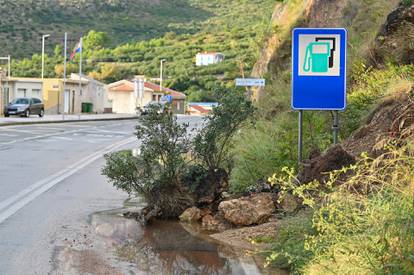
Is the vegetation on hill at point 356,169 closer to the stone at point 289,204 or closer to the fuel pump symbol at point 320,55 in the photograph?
the stone at point 289,204

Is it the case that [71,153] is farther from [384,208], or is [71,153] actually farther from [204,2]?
[204,2]

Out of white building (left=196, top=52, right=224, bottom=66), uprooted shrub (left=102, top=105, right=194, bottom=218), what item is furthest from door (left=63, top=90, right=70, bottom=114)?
uprooted shrub (left=102, top=105, right=194, bottom=218)

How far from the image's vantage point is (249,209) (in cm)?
984

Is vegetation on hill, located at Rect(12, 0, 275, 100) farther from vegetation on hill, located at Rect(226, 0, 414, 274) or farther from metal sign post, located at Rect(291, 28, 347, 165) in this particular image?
metal sign post, located at Rect(291, 28, 347, 165)

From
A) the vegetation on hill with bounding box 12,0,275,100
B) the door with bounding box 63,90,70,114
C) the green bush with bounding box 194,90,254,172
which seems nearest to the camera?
the green bush with bounding box 194,90,254,172

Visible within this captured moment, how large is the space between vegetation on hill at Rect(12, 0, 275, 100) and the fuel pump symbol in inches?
3258

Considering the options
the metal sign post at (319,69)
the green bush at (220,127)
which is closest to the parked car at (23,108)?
the green bush at (220,127)

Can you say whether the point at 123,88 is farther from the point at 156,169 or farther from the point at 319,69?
the point at 319,69

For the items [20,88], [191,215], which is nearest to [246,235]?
[191,215]

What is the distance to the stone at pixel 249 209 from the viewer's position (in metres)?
9.69

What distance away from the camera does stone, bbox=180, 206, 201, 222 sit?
1054cm

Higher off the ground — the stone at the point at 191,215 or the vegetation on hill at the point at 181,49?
the vegetation on hill at the point at 181,49

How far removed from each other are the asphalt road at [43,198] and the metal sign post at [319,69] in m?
3.52

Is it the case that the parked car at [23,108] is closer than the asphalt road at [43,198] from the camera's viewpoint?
No
